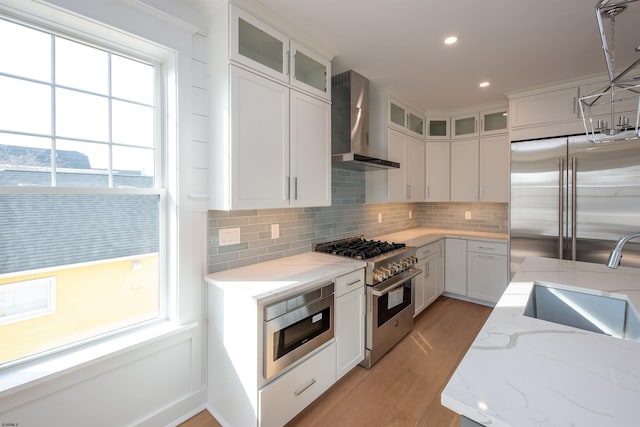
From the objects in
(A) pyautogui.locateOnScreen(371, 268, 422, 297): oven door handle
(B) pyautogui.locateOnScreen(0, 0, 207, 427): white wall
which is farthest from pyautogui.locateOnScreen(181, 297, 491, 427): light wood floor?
(A) pyautogui.locateOnScreen(371, 268, 422, 297): oven door handle

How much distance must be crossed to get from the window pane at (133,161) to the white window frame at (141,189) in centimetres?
4

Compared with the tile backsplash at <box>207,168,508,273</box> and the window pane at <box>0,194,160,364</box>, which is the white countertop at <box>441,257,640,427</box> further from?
the window pane at <box>0,194,160,364</box>

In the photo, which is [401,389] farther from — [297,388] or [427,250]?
[427,250]

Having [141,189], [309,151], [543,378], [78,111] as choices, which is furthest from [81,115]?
[543,378]

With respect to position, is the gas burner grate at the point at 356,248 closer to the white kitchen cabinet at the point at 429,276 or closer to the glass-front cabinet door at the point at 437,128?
the white kitchen cabinet at the point at 429,276

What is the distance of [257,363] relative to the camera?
5.17ft

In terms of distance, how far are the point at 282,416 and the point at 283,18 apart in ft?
8.42

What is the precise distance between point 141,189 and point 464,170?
384cm

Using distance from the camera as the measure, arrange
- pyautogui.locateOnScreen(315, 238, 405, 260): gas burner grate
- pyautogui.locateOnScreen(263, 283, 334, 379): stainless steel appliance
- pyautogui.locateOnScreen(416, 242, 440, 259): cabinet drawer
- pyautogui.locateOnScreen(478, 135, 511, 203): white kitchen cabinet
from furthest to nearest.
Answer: pyautogui.locateOnScreen(478, 135, 511, 203): white kitchen cabinet
pyautogui.locateOnScreen(416, 242, 440, 259): cabinet drawer
pyautogui.locateOnScreen(315, 238, 405, 260): gas burner grate
pyautogui.locateOnScreen(263, 283, 334, 379): stainless steel appliance

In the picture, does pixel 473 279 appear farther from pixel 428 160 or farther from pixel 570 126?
pixel 570 126

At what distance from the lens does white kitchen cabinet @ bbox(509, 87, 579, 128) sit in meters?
2.96

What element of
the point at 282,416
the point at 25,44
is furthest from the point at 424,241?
the point at 25,44

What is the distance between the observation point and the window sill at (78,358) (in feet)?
4.24

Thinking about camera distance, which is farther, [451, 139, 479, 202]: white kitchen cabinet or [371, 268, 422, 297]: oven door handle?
[451, 139, 479, 202]: white kitchen cabinet
